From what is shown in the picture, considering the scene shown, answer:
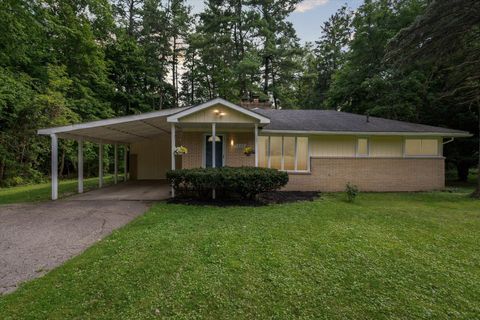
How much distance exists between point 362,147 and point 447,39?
445 cm

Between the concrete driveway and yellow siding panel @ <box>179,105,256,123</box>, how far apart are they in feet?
9.97

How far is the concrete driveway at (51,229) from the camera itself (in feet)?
11.0

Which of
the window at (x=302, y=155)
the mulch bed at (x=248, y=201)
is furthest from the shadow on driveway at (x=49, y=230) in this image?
the window at (x=302, y=155)

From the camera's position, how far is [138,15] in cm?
2128

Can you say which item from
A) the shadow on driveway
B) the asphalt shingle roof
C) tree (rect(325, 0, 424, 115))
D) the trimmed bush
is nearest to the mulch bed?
the trimmed bush

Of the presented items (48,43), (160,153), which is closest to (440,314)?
(160,153)

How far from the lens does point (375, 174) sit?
9.80 m

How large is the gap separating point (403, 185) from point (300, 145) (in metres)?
4.69

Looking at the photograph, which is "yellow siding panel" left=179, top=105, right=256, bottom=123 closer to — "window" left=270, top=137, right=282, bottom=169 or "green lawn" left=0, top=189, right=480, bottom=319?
"window" left=270, top=137, right=282, bottom=169

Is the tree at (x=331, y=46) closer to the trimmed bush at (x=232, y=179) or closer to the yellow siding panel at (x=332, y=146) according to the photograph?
the yellow siding panel at (x=332, y=146)

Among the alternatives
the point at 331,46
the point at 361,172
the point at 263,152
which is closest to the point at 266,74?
the point at 331,46

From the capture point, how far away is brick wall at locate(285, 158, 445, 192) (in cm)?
963

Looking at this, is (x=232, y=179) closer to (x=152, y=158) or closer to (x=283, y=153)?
(x=283, y=153)

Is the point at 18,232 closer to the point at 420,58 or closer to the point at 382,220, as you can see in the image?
the point at 382,220
